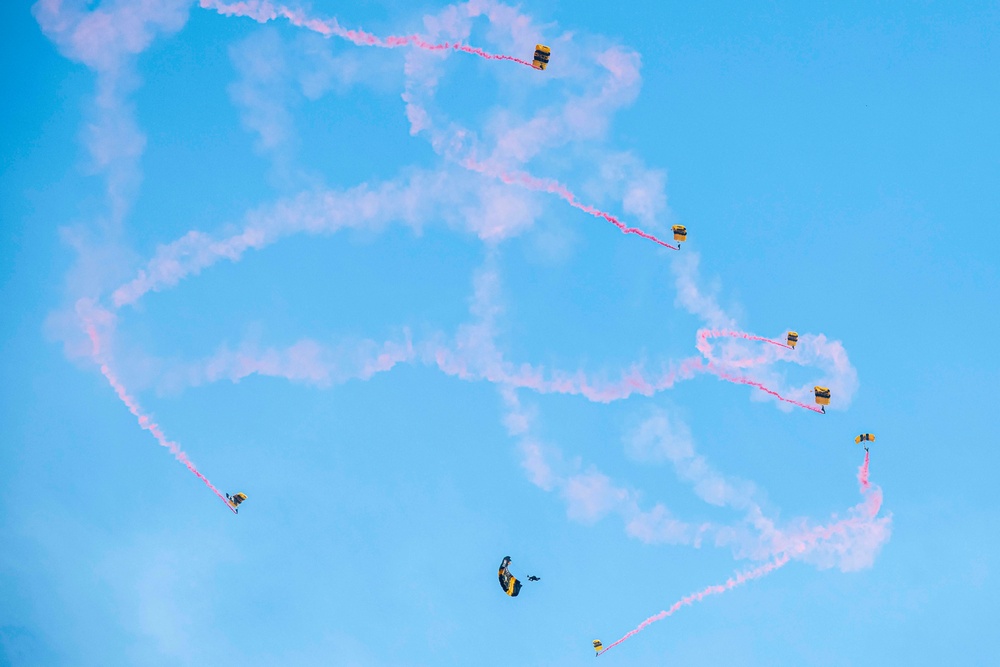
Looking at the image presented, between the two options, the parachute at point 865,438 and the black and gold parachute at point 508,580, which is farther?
the black and gold parachute at point 508,580

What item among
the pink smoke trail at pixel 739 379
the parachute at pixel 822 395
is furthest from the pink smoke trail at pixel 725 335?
the parachute at pixel 822 395

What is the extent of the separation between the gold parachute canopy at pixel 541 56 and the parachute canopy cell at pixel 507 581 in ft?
53.8

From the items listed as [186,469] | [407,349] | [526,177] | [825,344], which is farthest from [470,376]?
[825,344]

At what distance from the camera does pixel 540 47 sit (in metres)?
23.2

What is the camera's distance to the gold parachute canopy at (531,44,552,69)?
23.1m

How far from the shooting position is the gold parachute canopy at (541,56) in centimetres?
2314

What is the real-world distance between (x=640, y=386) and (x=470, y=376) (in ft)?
18.9

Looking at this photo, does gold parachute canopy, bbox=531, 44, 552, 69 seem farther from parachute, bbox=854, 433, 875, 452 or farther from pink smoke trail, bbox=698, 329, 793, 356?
parachute, bbox=854, 433, 875, 452

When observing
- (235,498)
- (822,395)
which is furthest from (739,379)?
(235,498)

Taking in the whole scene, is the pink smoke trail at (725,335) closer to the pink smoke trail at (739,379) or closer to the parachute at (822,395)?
the pink smoke trail at (739,379)

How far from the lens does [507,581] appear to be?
24.1 meters

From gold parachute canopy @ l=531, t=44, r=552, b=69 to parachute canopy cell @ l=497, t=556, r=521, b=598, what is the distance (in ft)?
53.8

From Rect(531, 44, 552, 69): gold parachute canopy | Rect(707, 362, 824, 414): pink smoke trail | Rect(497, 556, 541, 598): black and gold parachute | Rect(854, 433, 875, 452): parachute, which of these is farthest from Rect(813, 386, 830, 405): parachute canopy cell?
Rect(531, 44, 552, 69): gold parachute canopy

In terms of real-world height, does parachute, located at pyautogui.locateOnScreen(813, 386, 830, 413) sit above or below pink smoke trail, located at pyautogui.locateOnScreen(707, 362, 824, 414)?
below
